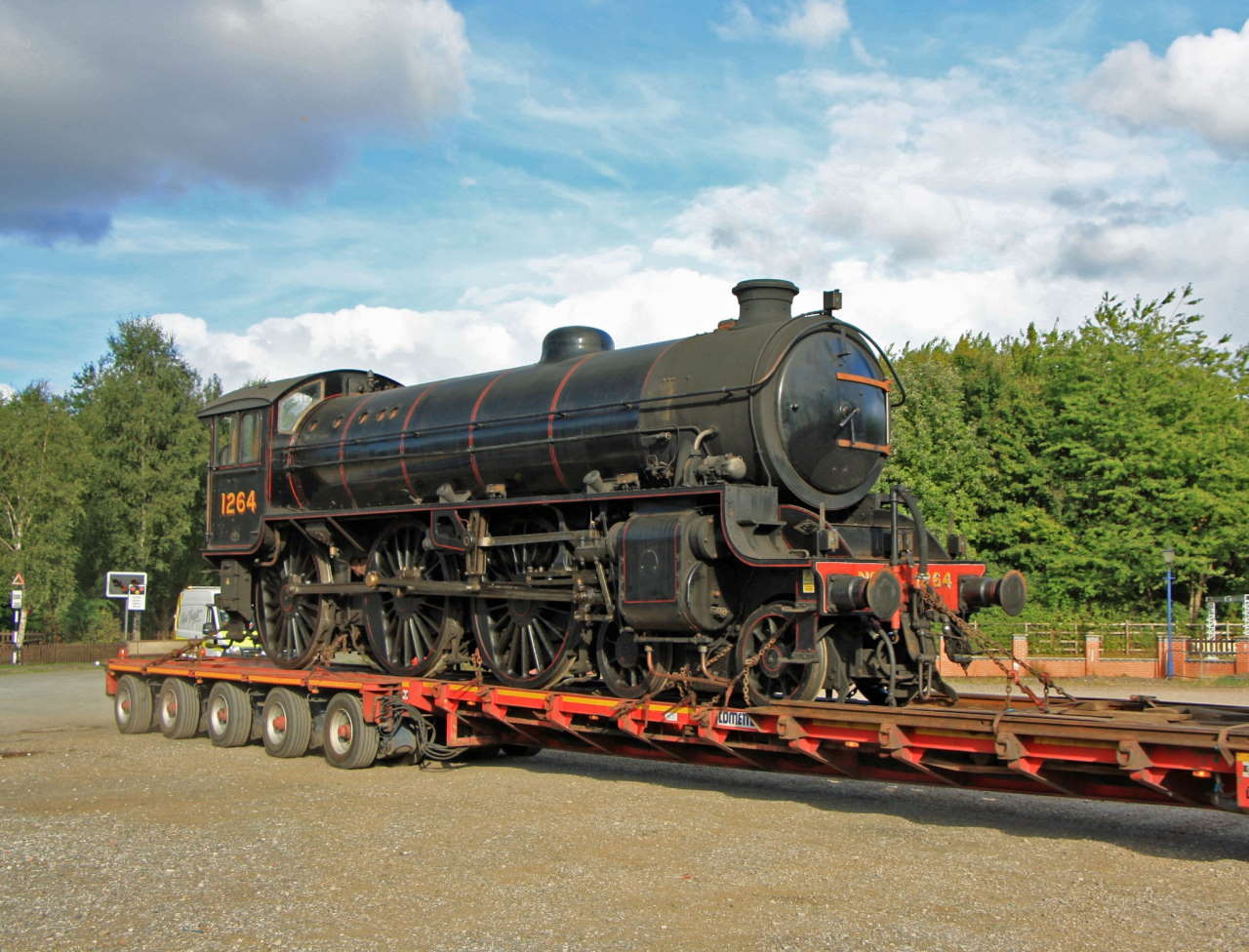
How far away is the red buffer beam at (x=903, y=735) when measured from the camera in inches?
284

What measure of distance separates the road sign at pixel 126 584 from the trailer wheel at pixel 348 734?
1639 cm

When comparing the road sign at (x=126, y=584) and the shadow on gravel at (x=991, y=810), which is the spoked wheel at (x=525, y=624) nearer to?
the shadow on gravel at (x=991, y=810)

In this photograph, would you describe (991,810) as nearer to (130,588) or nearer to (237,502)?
(237,502)

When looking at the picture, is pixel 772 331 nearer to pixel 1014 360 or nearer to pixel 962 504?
pixel 962 504

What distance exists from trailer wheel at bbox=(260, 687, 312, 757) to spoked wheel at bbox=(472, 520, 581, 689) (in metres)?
2.41

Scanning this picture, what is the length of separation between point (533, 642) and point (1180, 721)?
5863 mm

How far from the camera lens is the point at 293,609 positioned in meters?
14.5

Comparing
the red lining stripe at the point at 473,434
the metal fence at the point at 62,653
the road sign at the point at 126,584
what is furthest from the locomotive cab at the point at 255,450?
the metal fence at the point at 62,653

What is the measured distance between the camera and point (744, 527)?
31.9 ft

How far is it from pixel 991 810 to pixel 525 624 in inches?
186

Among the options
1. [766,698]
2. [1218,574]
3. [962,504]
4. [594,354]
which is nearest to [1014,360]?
[962,504]

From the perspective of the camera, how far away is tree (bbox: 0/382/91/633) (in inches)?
1436

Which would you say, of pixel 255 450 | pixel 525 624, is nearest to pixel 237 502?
pixel 255 450

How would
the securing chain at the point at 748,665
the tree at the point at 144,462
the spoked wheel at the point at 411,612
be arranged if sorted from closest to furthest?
the securing chain at the point at 748,665 → the spoked wheel at the point at 411,612 → the tree at the point at 144,462
